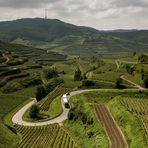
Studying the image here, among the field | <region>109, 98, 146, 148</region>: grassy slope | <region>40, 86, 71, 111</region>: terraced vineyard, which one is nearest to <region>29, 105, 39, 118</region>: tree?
the field

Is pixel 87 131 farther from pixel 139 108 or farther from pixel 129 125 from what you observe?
pixel 139 108

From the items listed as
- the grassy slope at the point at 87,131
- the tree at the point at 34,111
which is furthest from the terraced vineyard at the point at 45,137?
the tree at the point at 34,111

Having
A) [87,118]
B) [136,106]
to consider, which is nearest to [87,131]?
[87,118]

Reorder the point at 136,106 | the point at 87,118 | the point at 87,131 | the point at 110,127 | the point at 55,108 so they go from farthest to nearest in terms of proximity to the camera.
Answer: the point at 55,108 < the point at 136,106 < the point at 87,118 < the point at 87,131 < the point at 110,127

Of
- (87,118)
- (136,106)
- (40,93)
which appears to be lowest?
(40,93)

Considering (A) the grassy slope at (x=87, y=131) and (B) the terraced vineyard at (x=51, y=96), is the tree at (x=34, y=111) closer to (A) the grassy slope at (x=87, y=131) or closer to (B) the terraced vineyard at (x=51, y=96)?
(B) the terraced vineyard at (x=51, y=96)

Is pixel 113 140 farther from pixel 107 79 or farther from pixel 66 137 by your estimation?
pixel 107 79

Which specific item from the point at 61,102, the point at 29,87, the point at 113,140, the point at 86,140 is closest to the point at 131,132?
the point at 113,140
